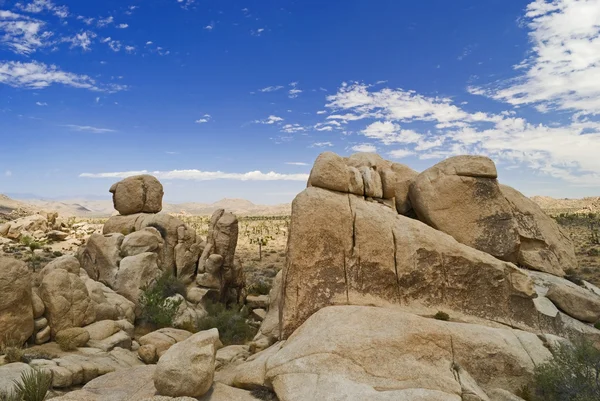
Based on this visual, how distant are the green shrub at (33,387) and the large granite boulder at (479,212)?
14.3 metres

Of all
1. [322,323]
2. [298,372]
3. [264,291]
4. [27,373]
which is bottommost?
[264,291]

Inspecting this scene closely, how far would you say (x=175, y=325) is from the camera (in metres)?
23.7

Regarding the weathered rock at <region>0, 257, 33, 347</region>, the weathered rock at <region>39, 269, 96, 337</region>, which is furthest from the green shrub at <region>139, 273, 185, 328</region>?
the weathered rock at <region>0, 257, 33, 347</region>

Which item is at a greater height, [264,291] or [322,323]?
[322,323]

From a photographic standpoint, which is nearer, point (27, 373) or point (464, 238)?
point (27, 373)

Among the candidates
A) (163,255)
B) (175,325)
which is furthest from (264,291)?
(175,325)

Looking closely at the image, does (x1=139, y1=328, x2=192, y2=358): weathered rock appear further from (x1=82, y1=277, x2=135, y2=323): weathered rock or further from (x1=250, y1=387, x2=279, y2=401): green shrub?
(x1=250, y1=387, x2=279, y2=401): green shrub

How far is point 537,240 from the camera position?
1753cm

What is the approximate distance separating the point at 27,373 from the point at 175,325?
11.4 metres

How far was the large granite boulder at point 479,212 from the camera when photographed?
53.8ft

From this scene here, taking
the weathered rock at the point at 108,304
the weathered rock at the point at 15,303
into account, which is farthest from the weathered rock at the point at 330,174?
the weathered rock at the point at 108,304

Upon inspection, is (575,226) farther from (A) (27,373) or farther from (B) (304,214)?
(A) (27,373)

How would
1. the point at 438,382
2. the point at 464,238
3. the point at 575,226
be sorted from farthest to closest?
1. the point at 575,226
2. the point at 464,238
3. the point at 438,382

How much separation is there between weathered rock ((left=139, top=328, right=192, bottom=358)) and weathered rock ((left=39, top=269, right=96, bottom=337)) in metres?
2.97
